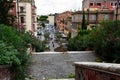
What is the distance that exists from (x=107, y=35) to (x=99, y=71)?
41.4ft

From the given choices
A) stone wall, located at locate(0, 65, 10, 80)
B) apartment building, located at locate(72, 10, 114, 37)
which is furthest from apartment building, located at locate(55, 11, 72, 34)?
stone wall, located at locate(0, 65, 10, 80)

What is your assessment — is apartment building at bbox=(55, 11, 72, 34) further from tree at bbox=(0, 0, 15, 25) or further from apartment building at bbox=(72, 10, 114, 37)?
tree at bbox=(0, 0, 15, 25)

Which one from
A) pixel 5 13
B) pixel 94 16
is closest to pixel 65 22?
pixel 94 16

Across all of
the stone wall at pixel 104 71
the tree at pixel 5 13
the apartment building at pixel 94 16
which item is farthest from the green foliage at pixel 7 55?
the apartment building at pixel 94 16

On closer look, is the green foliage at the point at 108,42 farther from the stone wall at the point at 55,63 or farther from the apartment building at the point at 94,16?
the apartment building at the point at 94,16

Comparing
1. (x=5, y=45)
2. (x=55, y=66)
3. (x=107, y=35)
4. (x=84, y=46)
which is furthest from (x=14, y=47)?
(x=84, y=46)

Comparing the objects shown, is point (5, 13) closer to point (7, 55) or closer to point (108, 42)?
point (108, 42)

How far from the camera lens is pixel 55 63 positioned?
61.8 feet

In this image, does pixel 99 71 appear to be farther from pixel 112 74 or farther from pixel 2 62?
pixel 2 62

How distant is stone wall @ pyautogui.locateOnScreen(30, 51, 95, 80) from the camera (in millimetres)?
17188

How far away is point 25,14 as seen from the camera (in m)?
54.8

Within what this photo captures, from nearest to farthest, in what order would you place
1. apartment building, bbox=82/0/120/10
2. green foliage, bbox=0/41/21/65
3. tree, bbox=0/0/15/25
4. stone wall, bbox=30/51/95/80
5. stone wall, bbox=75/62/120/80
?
stone wall, bbox=75/62/120/80 → green foliage, bbox=0/41/21/65 → stone wall, bbox=30/51/95/80 → tree, bbox=0/0/15/25 → apartment building, bbox=82/0/120/10

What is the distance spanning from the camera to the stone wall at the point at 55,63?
17188 mm

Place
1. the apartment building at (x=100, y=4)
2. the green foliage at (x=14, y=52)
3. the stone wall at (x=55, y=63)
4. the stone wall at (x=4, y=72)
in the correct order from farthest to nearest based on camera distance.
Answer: the apartment building at (x=100, y=4)
the stone wall at (x=55, y=63)
the green foliage at (x=14, y=52)
the stone wall at (x=4, y=72)
